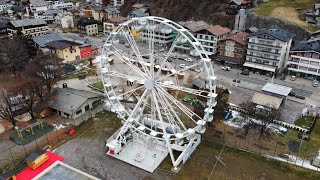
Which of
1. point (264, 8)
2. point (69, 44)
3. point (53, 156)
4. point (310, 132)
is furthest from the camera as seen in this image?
point (264, 8)

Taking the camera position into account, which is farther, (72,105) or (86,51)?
(86,51)

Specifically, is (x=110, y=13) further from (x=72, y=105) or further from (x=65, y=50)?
(x=72, y=105)

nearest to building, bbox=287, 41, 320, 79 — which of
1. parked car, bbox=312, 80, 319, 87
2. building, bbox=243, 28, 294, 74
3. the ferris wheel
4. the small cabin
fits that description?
parked car, bbox=312, 80, 319, 87

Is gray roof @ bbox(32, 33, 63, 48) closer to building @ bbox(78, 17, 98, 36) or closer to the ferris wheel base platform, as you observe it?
building @ bbox(78, 17, 98, 36)

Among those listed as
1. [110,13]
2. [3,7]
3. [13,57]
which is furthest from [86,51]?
[3,7]

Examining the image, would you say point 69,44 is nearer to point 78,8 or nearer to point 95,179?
point 95,179

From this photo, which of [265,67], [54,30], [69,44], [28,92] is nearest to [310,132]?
[265,67]

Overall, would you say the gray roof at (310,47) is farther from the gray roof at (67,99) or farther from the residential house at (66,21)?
the residential house at (66,21)
